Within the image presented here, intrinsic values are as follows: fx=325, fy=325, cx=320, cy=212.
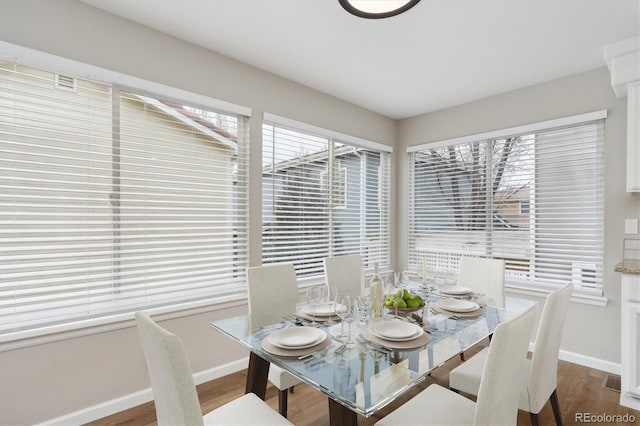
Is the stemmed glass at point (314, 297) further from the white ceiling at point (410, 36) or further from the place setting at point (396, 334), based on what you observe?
the white ceiling at point (410, 36)

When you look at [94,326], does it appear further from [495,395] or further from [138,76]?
[495,395]

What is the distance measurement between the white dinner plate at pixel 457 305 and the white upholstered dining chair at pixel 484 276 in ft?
1.61

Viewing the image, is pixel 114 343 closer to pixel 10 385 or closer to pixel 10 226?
pixel 10 385

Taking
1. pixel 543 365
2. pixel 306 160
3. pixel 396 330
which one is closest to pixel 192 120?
pixel 306 160

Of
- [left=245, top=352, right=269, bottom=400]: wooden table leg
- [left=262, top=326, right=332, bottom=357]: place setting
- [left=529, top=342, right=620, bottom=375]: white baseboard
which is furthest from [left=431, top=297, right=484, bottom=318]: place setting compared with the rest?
[left=529, top=342, right=620, bottom=375]: white baseboard

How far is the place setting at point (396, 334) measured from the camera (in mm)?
1490

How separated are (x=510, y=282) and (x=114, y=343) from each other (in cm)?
353

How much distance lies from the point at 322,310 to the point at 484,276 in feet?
5.04

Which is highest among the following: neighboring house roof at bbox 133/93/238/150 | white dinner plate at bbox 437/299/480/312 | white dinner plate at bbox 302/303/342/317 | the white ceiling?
the white ceiling

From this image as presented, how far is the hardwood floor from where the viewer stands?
→ 2.12 meters

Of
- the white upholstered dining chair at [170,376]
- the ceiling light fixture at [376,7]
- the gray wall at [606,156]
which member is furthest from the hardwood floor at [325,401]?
the ceiling light fixture at [376,7]

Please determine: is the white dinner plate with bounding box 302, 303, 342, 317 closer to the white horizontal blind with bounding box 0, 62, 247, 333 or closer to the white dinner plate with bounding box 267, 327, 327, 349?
the white dinner plate with bounding box 267, 327, 327, 349

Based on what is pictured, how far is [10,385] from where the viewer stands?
1.83 m

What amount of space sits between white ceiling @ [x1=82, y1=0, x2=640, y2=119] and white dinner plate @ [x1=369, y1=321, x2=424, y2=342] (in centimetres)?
190
